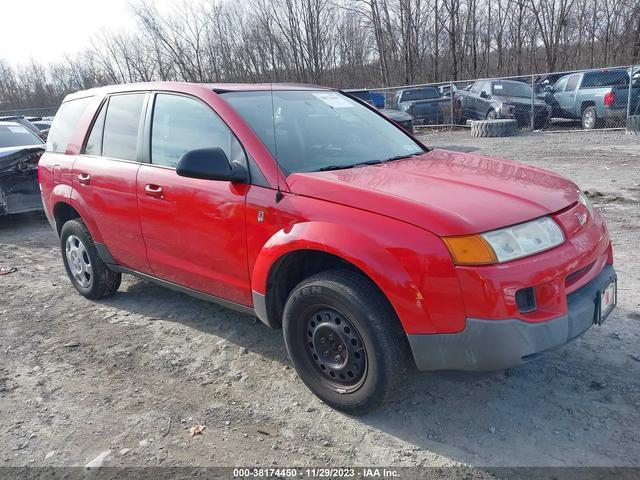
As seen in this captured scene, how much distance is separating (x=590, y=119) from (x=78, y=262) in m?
14.9

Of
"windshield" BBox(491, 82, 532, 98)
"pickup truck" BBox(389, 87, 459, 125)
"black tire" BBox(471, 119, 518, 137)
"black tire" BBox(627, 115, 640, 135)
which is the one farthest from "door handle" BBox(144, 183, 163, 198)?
"pickup truck" BBox(389, 87, 459, 125)

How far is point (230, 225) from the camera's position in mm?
3094

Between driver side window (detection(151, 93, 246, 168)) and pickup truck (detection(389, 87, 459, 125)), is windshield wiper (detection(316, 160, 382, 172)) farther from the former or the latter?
pickup truck (detection(389, 87, 459, 125))

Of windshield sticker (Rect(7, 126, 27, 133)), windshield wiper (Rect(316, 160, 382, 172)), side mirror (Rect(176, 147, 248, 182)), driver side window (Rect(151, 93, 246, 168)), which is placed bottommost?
windshield wiper (Rect(316, 160, 382, 172))

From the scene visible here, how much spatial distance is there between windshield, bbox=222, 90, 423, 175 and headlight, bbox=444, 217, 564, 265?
108 centimetres

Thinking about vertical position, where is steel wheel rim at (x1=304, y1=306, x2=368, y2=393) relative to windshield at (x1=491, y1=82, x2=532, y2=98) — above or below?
below

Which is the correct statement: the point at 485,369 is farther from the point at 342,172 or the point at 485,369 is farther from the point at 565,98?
the point at 565,98

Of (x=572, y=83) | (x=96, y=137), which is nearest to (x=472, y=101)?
(x=572, y=83)

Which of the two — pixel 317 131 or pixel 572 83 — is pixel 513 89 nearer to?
pixel 572 83

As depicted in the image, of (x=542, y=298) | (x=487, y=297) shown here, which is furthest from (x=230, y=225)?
(x=542, y=298)

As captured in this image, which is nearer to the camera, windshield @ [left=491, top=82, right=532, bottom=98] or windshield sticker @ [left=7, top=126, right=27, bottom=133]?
windshield sticker @ [left=7, top=126, right=27, bottom=133]

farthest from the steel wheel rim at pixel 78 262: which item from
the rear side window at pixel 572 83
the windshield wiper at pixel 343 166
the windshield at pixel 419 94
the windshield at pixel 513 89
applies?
the windshield at pixel 419 94

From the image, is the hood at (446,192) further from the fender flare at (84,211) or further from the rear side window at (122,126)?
the fender flare at (84,211)

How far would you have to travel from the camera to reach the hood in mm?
2367
